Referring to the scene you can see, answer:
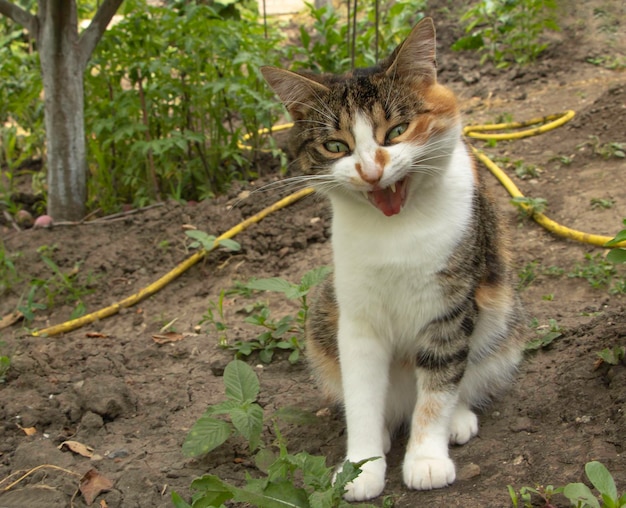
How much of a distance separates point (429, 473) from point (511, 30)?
562 cm

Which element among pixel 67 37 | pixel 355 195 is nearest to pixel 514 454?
pixel 355 195

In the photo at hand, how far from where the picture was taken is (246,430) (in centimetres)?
239

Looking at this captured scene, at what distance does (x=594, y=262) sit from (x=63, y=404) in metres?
2.70

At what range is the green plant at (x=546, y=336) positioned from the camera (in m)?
3.08

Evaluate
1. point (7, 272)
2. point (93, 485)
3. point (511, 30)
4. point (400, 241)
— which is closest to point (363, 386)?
point (400, 241)

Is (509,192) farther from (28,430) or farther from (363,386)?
(28,430)

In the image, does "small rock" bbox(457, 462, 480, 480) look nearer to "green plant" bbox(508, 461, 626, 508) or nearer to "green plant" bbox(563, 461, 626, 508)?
"green plant" bbox(508, 461, 626, 508)

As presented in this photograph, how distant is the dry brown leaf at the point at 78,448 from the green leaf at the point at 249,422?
0.65 metres

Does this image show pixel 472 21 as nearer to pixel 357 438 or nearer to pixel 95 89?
pixel 95 89

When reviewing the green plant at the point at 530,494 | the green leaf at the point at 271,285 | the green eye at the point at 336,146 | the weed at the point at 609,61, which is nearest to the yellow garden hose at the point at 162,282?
the green leaf at the point at 271,285

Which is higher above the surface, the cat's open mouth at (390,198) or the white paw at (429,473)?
the cat's open mouth at (390,198)

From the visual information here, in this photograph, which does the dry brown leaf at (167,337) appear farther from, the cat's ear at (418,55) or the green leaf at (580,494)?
the green leaf at (580,494)

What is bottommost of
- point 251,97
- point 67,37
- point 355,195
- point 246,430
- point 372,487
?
point 372,487

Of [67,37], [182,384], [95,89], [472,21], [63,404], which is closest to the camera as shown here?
[63,404]
